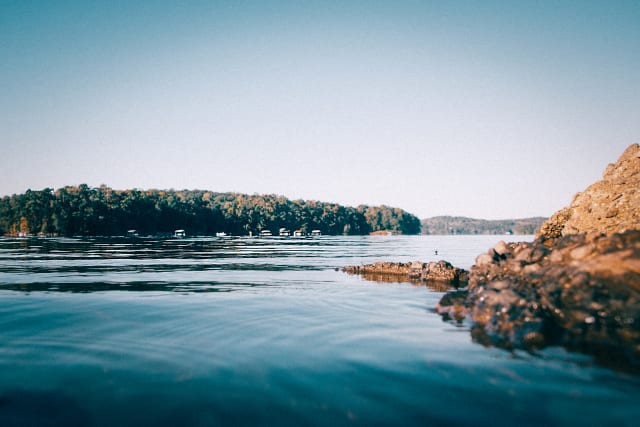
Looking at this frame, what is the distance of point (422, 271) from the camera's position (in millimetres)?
28250

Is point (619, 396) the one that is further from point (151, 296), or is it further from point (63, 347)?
point (151, 296)

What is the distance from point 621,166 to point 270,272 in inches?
912

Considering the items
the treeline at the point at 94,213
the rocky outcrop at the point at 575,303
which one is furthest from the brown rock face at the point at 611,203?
the treeline at the point at 94,213

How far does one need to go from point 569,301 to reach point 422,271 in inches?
666

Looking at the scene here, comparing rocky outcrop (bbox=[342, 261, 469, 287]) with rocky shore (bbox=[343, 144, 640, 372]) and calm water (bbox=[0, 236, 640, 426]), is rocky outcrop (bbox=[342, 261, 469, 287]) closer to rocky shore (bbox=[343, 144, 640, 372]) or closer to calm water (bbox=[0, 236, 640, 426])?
rocky shore (bbox=[343, 144, 640, 372])

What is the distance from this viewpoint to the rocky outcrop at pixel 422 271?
1050 inches

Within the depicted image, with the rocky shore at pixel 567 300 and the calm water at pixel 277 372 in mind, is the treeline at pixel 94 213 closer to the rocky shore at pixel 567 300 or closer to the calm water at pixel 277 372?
the calm water at pixel 277 372

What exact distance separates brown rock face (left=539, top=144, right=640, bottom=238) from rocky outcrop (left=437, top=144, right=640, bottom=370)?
19.4 feet

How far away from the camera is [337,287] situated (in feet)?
76.3

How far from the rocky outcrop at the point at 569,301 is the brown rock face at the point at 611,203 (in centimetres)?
593

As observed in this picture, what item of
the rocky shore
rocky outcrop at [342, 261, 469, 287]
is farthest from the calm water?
rocky outcrop at [342, 261, 469, 287]

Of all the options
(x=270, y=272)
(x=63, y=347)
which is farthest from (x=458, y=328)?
(x=270, y=272)

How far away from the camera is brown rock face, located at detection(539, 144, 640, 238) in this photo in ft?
60.1

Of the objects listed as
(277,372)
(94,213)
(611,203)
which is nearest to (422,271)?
(611,203)
